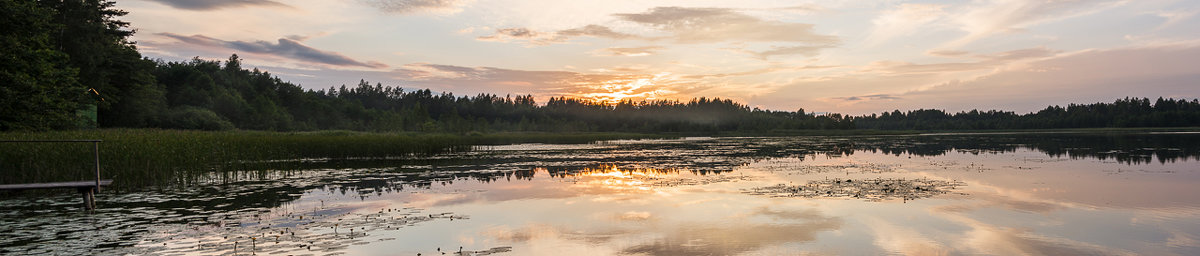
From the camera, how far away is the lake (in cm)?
991

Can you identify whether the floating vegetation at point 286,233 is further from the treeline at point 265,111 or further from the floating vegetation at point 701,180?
the treeline at point 265,111

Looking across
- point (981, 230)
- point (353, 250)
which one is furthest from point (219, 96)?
point (981, 230)

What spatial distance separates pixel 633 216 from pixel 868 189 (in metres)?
8.69

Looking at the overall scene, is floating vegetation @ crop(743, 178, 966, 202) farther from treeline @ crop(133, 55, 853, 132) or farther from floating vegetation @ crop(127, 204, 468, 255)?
treeline @ crop(133, 55, 853, 132)

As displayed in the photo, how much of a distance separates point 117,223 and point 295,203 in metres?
3.96

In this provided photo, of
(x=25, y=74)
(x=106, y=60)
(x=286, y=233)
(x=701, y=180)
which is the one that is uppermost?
(x=106, y=60)

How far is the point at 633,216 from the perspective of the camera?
13.5 metres

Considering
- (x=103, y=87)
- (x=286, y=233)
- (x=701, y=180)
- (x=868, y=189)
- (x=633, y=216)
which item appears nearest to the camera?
(x=286, y=233)

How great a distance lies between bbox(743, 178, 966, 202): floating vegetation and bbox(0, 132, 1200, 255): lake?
0.26 ft

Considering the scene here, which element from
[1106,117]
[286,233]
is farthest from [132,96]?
[1106,117]

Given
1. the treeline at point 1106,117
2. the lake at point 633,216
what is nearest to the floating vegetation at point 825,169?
the lake at point 633,216

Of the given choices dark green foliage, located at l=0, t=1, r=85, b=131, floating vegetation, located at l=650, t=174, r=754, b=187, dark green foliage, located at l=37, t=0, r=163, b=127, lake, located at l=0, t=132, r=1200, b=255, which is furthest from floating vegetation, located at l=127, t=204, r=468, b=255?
dark green foliage, located at l=37, t=0, r=163, b=127

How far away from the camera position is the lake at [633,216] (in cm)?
991

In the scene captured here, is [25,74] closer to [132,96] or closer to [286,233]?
[286,233]
